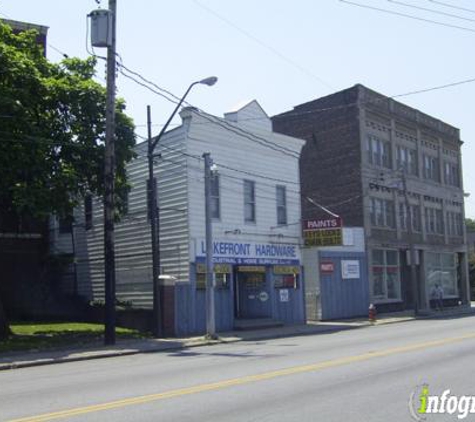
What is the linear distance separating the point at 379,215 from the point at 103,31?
22170mm

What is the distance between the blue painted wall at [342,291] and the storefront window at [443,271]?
28.8ft

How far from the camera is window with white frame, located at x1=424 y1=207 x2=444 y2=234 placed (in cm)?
4403

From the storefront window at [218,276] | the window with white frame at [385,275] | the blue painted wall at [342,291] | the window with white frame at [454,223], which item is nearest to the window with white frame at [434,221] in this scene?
the window with white frame at [454,223]

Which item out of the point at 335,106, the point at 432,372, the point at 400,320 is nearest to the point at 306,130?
the point at 335,106

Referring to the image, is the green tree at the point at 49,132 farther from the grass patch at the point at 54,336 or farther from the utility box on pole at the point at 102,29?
the grass patch at the point at 54,336

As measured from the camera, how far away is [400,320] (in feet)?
107

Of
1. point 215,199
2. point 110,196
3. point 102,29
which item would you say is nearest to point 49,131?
point 110,196

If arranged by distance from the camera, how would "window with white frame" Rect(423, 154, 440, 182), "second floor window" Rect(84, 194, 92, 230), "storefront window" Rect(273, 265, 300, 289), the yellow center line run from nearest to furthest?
1. the yellow center line
2. "storefront window" Rect(273, 265, 300, 289)
3. "second floor window" Rect(84, 194, 92, 230)
4. "window with white frame" Rect(423, 154, 440, 182)

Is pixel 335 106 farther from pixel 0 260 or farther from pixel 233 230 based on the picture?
pixel 0 260

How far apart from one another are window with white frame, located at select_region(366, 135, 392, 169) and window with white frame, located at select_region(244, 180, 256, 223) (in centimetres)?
1170

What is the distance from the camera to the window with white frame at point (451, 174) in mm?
46969

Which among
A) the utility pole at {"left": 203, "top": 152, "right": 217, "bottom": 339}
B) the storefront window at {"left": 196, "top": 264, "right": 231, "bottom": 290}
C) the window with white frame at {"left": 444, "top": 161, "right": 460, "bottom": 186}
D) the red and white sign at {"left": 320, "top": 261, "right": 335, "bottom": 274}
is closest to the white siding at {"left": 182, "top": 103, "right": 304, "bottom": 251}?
the storefront window at {"left": 196, "top": 264, "right": 231, "bottom": 290}

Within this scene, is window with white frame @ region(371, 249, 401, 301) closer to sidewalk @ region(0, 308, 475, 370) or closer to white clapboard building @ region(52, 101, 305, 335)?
sidewalk @ region(0, 308, 475, 370)

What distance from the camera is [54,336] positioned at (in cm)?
2344
